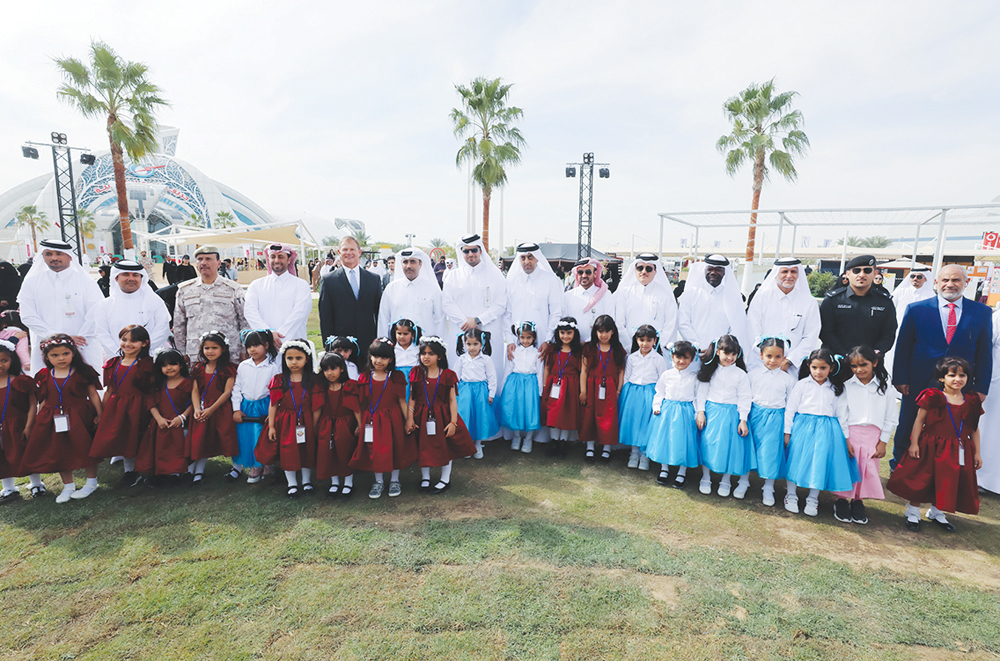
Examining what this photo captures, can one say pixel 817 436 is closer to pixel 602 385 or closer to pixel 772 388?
pixel 772 388

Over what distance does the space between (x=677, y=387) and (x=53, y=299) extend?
569 cm

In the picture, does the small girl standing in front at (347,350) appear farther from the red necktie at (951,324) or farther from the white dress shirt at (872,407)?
the red necktie at (951,324)

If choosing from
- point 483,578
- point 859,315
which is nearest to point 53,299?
point 483,578

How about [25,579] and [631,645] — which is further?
[25,579]

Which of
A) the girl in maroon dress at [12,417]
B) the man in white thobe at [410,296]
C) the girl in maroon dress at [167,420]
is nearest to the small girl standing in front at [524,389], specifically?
the man in white thobe at [410,296]

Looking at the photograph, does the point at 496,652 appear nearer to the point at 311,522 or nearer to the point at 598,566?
the point at 598,566

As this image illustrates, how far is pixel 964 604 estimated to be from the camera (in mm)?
2668

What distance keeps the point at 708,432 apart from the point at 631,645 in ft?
6.64

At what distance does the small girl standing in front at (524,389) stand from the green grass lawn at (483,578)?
857 millimetres

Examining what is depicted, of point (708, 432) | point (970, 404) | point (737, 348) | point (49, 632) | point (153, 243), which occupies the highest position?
point (153, 243)

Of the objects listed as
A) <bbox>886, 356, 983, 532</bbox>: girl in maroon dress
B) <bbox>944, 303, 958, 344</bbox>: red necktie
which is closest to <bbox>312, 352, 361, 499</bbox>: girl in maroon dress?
<bbox>886, 356, 983, 532</bbox>: girl in maroon dress

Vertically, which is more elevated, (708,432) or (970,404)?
(970,404)

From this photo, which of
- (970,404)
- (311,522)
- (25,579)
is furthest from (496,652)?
(970,404)

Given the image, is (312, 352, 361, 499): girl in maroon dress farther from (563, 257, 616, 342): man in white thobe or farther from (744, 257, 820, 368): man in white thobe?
(744, 257, 820, 368): man in white thobe
